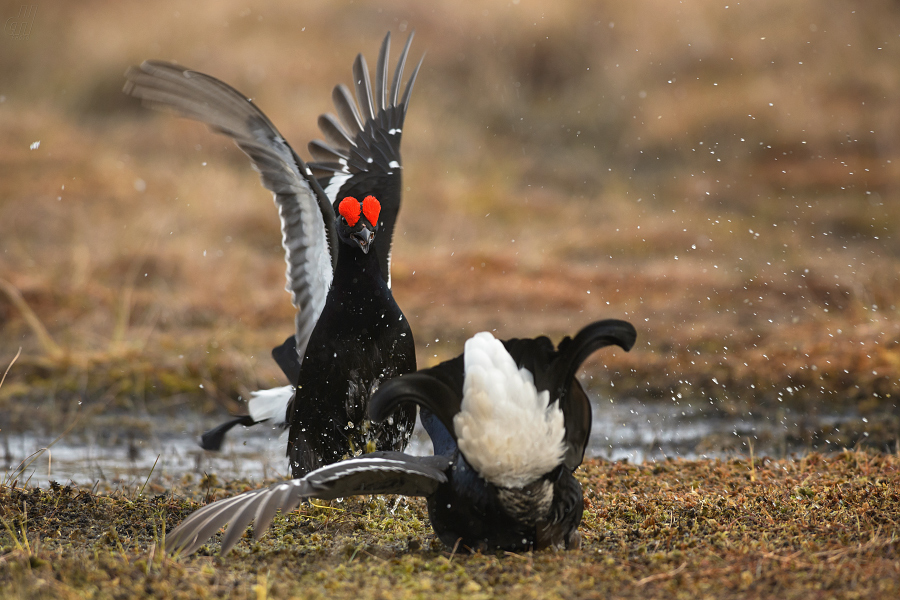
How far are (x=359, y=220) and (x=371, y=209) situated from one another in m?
0.07

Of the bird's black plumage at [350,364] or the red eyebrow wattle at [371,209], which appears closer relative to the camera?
the red eyebrow wattle at [371,209]

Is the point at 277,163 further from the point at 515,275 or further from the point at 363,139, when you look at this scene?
the point at 515,275

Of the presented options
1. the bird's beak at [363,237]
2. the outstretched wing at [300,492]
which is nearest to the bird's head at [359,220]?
the bird's beak at [363,237]

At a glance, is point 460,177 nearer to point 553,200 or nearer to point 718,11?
point 553,200

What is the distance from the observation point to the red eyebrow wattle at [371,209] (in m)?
3.81

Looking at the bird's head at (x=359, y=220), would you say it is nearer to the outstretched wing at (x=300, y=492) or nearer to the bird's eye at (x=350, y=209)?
the bird's eye at (x=350, y=209)

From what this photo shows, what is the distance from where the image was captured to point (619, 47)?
57.5ft

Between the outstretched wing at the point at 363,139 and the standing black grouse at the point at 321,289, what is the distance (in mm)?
46

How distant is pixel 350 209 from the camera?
150 inches

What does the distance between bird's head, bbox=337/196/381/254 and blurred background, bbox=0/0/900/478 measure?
1949mm

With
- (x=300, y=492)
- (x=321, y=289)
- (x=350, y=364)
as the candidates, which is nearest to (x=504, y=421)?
(x=300, y=492)

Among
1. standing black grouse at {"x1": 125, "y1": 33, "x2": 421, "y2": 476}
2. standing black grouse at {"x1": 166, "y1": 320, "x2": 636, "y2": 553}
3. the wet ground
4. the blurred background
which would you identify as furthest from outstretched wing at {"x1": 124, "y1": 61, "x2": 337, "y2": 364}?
the blurred background

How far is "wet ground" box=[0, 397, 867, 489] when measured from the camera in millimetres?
4844

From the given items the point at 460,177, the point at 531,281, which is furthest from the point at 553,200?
the point at 531,281
